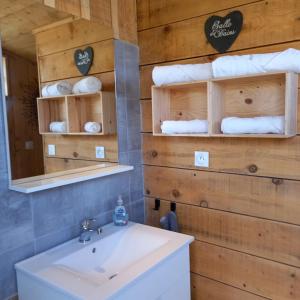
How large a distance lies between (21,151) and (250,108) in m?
1.08

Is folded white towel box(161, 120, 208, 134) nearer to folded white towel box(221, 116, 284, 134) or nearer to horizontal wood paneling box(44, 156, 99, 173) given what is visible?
folded white towel box(221, 116, 284, 134)

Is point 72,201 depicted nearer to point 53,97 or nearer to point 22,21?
point 53,97

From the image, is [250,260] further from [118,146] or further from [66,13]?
[66,13]

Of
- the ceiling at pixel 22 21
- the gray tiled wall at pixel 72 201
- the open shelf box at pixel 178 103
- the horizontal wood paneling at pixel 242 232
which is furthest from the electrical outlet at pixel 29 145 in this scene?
the horizontal wood paneling at pixel 242 232

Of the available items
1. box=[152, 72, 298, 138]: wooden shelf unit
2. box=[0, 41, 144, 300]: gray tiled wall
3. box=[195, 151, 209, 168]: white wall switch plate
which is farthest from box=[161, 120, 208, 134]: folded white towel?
box=[0, 41, 144, 300]: gray tiled wall

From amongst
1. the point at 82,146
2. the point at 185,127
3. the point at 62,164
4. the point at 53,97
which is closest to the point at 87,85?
the point at 53,97

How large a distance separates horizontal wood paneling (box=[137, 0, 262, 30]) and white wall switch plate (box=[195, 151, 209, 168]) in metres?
0.73

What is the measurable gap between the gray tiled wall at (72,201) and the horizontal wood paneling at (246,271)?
46 centimetres

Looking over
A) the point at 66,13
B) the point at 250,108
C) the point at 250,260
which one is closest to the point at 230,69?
the point at 250,108

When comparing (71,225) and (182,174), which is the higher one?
(182,174)

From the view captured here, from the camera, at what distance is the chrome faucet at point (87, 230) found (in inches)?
56.1

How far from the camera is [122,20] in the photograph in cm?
172

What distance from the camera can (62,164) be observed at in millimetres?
1497

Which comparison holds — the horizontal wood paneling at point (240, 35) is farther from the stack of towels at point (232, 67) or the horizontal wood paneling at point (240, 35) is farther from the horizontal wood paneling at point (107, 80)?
the horizontal wood paneling at point (107, 80)
